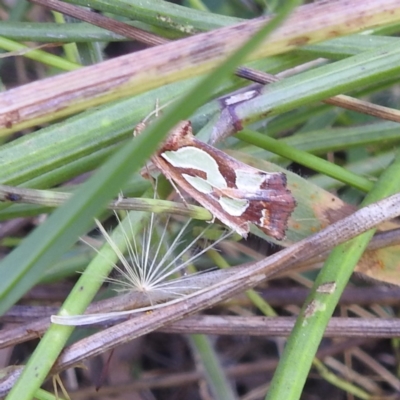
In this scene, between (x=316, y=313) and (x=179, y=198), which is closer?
(x=316, y=313)

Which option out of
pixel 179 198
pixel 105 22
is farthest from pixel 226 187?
pixel 105 22

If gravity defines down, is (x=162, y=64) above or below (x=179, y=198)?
above

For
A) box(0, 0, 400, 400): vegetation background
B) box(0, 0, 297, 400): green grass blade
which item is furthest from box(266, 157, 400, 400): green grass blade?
box(0, 0, 297, 400): green grass blade

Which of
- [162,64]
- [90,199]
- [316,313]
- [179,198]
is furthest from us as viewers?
[179,198]

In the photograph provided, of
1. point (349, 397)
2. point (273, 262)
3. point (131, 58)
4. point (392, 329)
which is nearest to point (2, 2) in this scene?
point (131, 58)

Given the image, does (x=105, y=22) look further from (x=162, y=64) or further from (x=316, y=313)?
(x=316, y=313)

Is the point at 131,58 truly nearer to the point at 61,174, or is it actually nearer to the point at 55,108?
the point at 55,108

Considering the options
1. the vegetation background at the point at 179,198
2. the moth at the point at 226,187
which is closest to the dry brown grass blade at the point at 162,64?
the vegetation background at the point at 179,198
